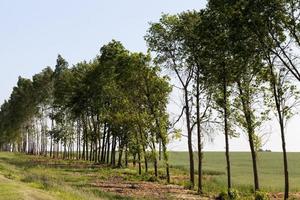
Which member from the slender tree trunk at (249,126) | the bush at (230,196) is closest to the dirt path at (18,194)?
the bush at (230,196)

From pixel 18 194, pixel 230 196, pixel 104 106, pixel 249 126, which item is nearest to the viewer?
pixel 18 194

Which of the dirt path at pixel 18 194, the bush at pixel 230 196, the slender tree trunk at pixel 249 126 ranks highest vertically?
the slender tree trunk at pixel 249 126

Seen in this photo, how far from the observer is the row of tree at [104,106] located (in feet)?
174

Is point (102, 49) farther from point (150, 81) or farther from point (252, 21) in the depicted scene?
point (252, 21)

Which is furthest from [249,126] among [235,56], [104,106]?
[104,106]

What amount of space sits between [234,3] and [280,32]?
345 cm

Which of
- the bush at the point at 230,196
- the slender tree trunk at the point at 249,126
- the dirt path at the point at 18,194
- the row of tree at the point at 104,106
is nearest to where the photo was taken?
the dirt path at the point at 18,194

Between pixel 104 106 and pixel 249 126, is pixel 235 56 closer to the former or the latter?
pixel 249 126

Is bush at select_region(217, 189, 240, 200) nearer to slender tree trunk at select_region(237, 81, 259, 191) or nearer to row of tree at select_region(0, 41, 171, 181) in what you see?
slender tree trunk at select_region(237, 81, 259, 191)

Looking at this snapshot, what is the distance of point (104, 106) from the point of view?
7088 cm

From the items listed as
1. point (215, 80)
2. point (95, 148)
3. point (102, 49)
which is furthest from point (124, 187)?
point (95, 148)

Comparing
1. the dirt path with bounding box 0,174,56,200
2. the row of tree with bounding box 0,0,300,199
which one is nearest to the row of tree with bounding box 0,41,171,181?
the row of tree with bounding box 0,0,300,199

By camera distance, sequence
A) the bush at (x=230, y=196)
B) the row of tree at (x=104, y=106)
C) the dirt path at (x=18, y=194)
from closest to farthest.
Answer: the dirt path at (x=18, y=194) < the bush at (x=230, y=196) < the row of tree at (x=104, y=106)

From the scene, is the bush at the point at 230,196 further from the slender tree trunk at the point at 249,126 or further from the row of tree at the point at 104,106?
the row of tree at the point at 104,106
